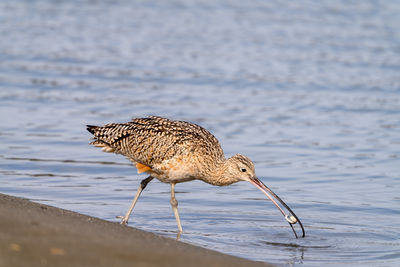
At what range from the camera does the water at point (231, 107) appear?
8484 millimetres

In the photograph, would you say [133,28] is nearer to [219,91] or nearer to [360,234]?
[219,91]

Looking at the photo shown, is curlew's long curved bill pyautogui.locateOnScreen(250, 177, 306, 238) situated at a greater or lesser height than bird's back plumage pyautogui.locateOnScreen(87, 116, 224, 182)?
lesser

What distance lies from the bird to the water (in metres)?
0.53

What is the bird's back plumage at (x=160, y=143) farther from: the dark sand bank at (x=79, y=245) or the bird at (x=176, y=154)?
the dark sand bank at (x=79, y=245)

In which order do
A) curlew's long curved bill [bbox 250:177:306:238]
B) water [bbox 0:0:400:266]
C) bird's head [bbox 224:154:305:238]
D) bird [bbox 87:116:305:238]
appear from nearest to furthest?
curlew's long curved bill [bbox 250:177:306:238], bird's head [bbox 224:154:305:238], bird [bbox 87:116:305:238], water [bbox 0:0:400:266]

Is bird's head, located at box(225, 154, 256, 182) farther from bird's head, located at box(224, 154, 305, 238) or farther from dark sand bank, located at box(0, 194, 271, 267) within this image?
dark sand bank, located at box(0, 194, 271, 267)

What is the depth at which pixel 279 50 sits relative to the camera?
1841 centimetres

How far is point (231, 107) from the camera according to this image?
45.5 ft

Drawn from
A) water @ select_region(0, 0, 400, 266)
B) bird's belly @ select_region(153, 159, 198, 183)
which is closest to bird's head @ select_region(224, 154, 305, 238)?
bird's belly @ select_region(153, 159, 198, 183)

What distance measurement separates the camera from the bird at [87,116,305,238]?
8.05 meters

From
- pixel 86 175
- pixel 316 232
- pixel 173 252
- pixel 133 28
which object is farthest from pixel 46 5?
pixel 173 252

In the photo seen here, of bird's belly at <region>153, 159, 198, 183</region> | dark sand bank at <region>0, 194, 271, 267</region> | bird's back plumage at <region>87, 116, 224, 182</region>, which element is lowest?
dark sand bank at <region>0, 194, 271, 267</region>

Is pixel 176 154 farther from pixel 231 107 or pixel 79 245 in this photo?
pixel 231 107

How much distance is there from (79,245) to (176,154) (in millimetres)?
2932
